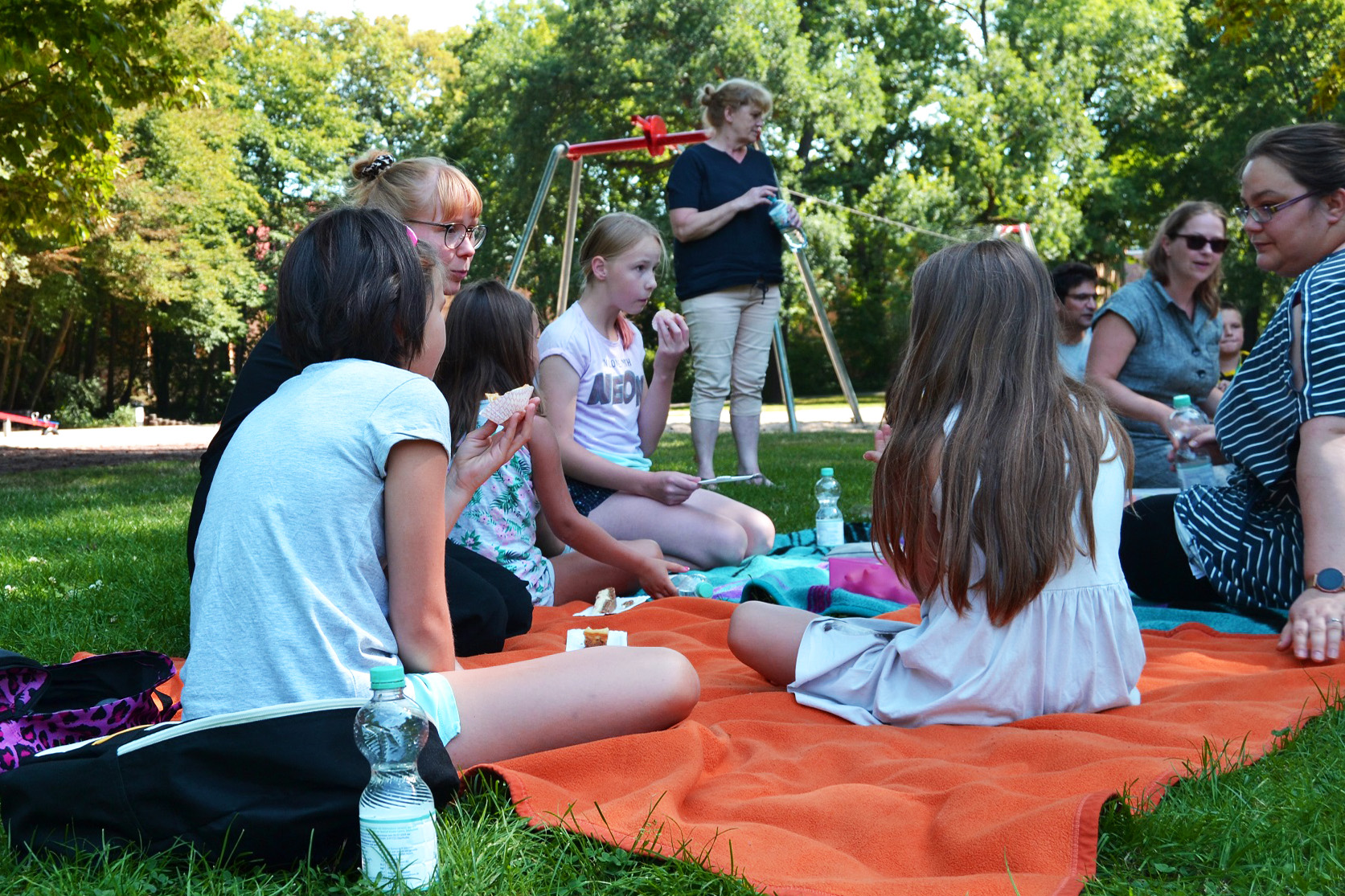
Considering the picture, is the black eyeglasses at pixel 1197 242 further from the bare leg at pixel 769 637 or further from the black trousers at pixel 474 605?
the black trousers at pixel 474 605

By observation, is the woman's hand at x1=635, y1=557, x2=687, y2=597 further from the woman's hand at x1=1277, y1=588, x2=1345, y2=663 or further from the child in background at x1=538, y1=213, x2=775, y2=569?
the woman's hand at x1=1277, y1=588, x2=1345, y2=663

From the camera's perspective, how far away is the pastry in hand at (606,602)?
397cm

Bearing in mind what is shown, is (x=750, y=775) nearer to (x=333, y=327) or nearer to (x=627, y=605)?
(x=333, y=327)

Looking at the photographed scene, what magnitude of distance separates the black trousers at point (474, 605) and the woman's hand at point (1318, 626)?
88.3 inches

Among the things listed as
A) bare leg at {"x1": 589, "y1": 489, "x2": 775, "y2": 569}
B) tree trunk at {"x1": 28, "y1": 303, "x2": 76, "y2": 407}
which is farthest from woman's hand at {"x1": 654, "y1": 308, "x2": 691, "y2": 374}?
tree trunk at {"x1": 28, "y1": 303, "x2": 76, "y2": 407}

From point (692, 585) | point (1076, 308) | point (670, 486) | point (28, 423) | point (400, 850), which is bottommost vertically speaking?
point (28, 423)

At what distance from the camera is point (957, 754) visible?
8.12 feet

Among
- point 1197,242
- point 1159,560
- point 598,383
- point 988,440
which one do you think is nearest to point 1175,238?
point 1197,242

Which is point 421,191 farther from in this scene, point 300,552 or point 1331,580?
point 1331,580

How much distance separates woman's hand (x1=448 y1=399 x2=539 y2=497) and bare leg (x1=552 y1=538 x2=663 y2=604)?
1.56m

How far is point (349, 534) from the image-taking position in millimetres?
2025

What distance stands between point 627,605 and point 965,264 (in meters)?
1.95

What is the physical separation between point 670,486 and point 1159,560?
182cm

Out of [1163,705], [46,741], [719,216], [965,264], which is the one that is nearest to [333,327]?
[46,741]
